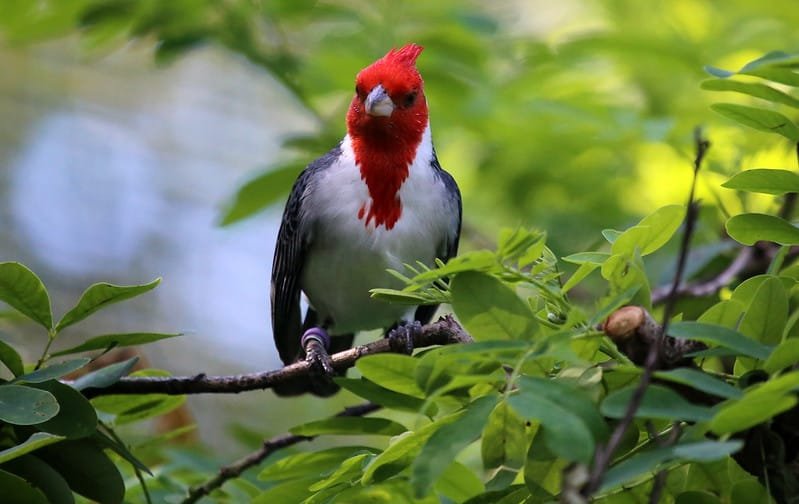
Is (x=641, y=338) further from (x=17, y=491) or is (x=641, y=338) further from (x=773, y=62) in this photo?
(x=17, y=491)

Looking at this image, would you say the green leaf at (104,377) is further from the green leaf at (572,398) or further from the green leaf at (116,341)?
the green leaf at (572,398)

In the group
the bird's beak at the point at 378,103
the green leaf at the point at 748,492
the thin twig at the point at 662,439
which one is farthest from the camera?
the bird's beak at the point at 378,103

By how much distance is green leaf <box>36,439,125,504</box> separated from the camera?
229cm

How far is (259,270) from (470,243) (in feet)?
11.1

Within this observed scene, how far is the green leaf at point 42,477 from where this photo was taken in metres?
2.20

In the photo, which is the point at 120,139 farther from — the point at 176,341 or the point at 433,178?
the point at 433,178

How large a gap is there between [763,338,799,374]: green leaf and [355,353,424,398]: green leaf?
1.89 feet

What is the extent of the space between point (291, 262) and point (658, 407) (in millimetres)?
2501

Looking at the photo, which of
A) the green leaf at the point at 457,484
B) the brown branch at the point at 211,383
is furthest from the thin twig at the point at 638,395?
the brown branch at the point at 211,383

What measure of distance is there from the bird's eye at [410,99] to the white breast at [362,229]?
0.18 metres

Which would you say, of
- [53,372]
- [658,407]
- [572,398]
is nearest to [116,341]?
[53,372]

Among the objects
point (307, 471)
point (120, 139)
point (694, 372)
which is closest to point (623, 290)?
point (694, 372)

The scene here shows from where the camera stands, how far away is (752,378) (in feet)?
5.60

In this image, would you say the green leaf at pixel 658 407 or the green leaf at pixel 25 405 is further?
the green leaf at pixel 25 405
